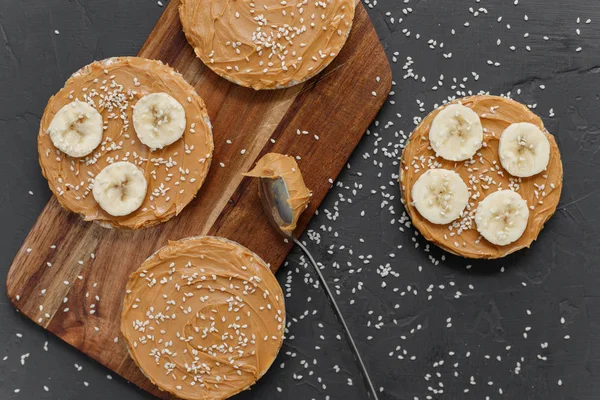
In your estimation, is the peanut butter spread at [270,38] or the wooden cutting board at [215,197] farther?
the wooden cutting board at [215,197]

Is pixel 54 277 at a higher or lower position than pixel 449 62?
lower

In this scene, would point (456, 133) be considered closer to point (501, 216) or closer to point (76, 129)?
point (501, 216)

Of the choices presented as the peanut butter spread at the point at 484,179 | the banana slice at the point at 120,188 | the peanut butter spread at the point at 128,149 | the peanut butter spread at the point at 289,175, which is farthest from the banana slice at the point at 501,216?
the banana slice at the point at 120,188

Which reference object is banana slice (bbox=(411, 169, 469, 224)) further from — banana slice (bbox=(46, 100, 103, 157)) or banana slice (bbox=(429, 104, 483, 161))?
banana slice (bbox=(46, 100, 103, 157))

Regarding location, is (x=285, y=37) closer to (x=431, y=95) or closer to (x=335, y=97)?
(x=335, y=97)

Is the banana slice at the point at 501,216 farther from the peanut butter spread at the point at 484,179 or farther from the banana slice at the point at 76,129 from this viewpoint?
the banana slice at the point at 76,129

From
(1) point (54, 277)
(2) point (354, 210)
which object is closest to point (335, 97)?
(2) point (354, 210)
